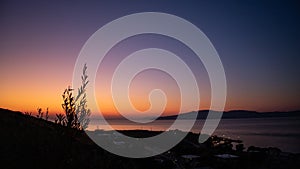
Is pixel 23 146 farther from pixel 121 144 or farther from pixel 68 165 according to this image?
pixel 121 144

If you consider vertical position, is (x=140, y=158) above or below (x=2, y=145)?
below

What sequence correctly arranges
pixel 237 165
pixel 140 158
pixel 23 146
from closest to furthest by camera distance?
pixel 23 146, pixel 140 158, pixel 237 165

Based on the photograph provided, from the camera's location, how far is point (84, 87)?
6.66 meters

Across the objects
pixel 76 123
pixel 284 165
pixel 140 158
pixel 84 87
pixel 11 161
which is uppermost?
pixel 84 87

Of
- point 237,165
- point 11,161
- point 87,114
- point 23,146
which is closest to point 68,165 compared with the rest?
point 87,114

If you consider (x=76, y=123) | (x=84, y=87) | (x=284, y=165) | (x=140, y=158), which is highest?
(x=84, y=87)

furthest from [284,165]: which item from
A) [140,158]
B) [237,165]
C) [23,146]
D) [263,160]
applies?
[23,146]

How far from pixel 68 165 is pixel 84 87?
211cm

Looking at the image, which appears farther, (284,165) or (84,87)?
(284,165)

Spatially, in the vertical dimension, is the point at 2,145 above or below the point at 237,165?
above

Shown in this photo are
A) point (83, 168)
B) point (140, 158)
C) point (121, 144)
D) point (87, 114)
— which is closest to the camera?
point (87, 114)

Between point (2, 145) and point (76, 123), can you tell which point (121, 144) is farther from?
point (76, 123)

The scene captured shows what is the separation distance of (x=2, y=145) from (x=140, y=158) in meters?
12.9

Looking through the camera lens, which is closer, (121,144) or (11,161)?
(11,161)
